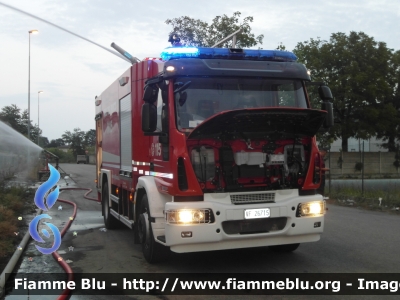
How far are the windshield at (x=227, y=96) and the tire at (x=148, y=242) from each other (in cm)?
156

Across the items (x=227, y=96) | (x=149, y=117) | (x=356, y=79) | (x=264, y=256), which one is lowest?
(x=264, y=256)

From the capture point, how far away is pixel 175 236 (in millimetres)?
6453

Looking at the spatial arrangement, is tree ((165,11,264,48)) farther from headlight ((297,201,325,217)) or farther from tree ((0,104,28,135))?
tree ((0,104,28,135))

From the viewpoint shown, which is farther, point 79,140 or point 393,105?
point 79,140

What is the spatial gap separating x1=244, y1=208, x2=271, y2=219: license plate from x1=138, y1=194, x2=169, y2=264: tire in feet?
5.04

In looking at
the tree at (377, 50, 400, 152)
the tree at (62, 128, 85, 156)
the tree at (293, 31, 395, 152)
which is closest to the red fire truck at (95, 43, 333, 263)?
the tree at (293, 31, 395, 152)

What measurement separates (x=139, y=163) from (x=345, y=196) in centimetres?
1064

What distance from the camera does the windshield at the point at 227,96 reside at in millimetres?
6859

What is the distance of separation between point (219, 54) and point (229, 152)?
5.06 ft

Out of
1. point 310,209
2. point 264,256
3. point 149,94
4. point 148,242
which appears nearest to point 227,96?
point 149,94

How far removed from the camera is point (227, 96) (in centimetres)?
702

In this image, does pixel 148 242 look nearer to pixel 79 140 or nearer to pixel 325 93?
pixel 325 93

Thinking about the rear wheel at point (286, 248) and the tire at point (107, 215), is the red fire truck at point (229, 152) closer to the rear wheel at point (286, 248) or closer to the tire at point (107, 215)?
the rear wheel at point (286, 248)

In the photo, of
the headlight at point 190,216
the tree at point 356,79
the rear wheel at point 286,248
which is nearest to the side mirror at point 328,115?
the rear wheel at point 286,248
